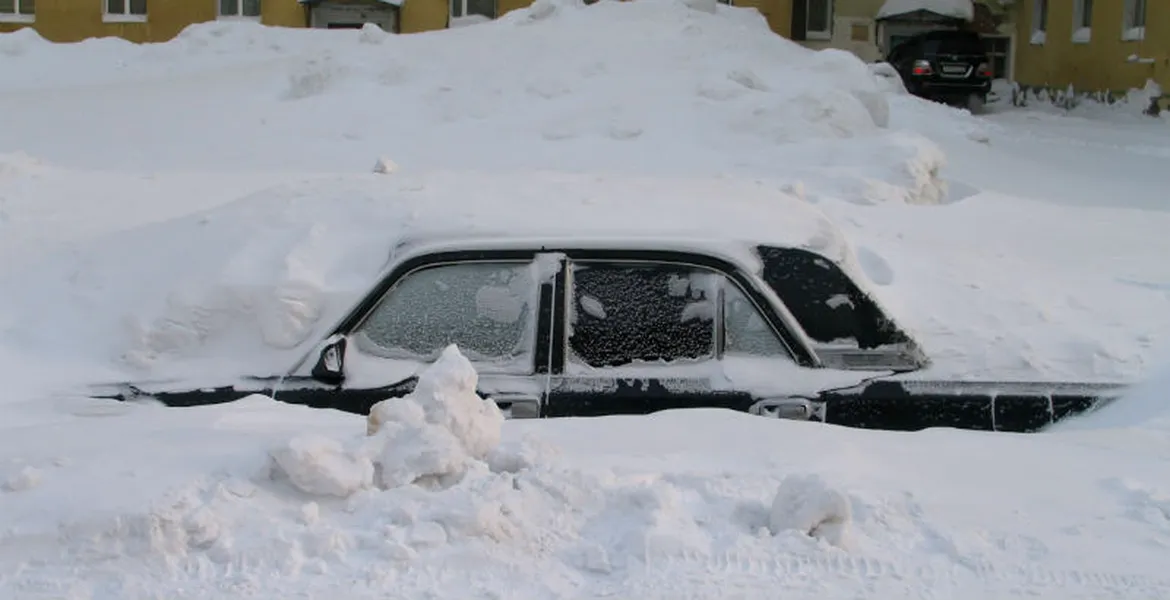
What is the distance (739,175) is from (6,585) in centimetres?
852

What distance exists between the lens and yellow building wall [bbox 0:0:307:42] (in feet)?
85.2

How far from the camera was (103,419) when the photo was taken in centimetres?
461

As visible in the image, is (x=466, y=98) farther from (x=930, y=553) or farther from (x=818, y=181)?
(x=930, y=553)

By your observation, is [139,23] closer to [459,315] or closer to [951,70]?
[951,70]

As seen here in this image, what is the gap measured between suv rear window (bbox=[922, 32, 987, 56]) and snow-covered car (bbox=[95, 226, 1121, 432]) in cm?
2129

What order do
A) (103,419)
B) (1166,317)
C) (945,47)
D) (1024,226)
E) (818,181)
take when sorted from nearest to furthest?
(103,419)
(1166,317)
(1024,226)
(818,181)
(945,47)

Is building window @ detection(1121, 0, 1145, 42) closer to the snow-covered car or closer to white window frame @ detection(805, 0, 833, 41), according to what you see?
white window frame @ detection(805, 0, 833, 41)

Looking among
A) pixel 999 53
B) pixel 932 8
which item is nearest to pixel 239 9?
pixel 932 8

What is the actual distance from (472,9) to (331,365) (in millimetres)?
22658

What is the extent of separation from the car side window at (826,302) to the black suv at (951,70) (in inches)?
824

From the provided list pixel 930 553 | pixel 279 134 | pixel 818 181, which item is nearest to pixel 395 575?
pixel 930 553

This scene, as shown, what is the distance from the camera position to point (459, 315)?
485cm

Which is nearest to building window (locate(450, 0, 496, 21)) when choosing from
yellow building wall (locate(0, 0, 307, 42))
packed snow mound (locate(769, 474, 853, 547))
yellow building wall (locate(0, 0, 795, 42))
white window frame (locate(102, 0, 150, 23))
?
yellow building wall (locate(0, 0, 795, 42))

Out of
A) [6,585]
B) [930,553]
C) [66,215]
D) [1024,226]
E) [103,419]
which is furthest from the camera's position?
[1024,226]
